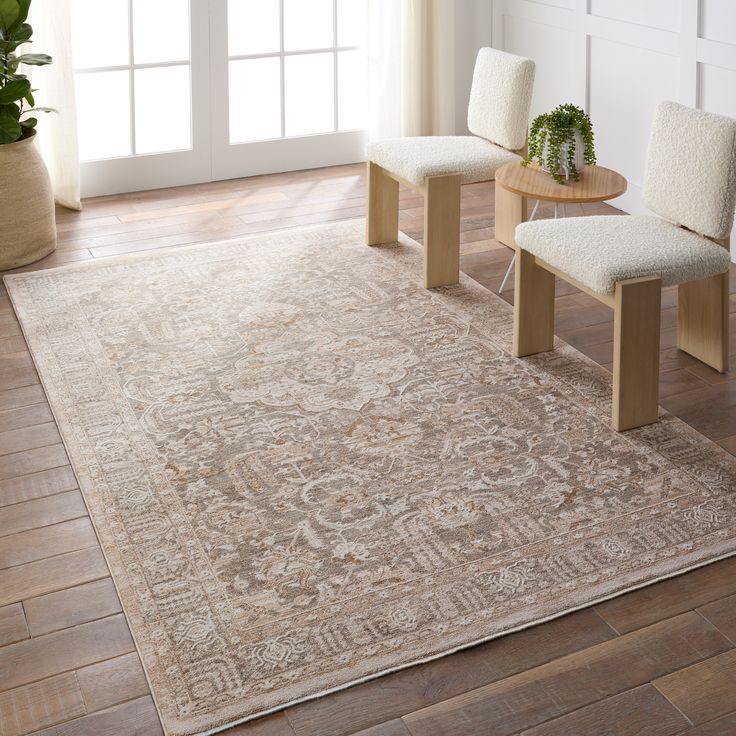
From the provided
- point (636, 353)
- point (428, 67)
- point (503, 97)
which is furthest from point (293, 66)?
point (636, 353)

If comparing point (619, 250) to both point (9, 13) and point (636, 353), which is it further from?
point (9, 13)

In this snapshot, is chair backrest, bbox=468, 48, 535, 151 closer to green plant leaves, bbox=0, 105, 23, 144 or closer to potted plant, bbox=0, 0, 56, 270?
potted plant, bbox=0, 0, 56, 270

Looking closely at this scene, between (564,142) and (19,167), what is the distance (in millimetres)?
2112

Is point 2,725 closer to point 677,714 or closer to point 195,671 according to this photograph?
point 195,671

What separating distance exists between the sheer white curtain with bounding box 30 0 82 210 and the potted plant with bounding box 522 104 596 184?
2.21 meters

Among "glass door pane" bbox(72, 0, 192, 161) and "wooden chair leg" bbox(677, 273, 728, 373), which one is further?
"glass door pane" bbox(72, 0, 192, 161)

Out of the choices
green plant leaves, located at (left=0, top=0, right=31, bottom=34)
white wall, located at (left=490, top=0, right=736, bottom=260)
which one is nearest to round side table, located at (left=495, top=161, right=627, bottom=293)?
white wall, located at (left=490, top=0, right=736, bottom=260)

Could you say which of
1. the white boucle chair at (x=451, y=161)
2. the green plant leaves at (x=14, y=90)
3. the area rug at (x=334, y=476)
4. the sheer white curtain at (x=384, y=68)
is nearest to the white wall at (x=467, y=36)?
the sheer white curtain at (x=384, y=68)

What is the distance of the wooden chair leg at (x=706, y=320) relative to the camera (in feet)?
10.9

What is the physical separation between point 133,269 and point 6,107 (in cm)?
79

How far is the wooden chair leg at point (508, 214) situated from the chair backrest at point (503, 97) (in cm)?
23

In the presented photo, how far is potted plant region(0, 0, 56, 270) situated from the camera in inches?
158

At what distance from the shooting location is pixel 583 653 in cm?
224

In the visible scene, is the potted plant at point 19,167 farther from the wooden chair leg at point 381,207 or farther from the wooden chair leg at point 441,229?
the wooden chair leg at point 441,229
